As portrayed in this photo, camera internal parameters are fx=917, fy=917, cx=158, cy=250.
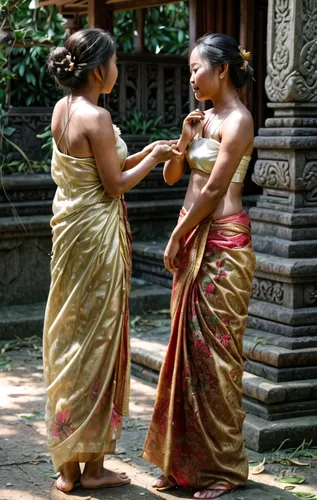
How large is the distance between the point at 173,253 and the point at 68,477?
1206 mm

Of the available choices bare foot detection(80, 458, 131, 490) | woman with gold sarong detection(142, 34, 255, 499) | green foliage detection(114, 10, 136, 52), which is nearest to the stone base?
woman with gold sarong detection(142, 34, 255, 499)

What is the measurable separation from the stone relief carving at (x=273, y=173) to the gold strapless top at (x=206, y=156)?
3.81ft

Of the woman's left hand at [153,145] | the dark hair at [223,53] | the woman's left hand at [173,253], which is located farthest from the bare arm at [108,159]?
the dark hair at [223,53]

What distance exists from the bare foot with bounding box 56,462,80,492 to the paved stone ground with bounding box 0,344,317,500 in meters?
0.04

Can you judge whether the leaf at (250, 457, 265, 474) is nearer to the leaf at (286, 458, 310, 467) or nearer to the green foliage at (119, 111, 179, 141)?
the leaf at (286, 458, 310, 467)

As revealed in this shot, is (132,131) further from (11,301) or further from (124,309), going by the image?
(124,309)

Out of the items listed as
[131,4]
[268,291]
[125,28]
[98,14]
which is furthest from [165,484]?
[125,28]

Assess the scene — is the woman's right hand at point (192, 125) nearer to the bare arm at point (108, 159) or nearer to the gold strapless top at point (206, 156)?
the gold strapless top at point (206, 156)

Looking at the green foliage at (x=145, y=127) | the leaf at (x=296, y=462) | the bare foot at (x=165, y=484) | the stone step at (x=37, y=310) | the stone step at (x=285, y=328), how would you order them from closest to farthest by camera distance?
the bare foot at (x=165, y=484)
the leaf at (x=296, y=462)
the stone step at (x=285, y=328)
the stone step at (x=37, y=310)
the green foliage at (x=145, y=127)

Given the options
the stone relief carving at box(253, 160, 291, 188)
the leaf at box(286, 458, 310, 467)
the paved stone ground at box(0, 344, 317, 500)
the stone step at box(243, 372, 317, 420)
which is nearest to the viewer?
the paved stone ground at box(0, 344, 317, 500)

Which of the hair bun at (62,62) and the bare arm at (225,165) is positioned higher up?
the hair bun at (62,62)

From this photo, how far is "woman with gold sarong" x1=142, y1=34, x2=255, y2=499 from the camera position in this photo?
443 cm

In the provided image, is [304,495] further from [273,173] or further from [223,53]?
[223,53]

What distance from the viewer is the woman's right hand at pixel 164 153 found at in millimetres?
4453
